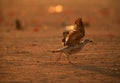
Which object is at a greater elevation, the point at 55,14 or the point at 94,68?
the point at 55,14

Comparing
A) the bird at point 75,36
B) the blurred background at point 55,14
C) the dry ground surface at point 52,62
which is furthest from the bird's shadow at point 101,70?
the blurred background at point 55,14

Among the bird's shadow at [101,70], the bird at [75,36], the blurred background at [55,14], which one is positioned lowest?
the bird's shadow at [101,70]

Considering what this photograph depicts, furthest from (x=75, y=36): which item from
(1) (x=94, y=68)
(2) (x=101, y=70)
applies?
(2) (x=101, y=70)

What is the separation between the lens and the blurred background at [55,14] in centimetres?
2648

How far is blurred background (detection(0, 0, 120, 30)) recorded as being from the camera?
26.5 metres

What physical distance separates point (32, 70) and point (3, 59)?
192cm

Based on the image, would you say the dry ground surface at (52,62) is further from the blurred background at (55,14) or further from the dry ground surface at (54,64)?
the blurred background at (55,14)

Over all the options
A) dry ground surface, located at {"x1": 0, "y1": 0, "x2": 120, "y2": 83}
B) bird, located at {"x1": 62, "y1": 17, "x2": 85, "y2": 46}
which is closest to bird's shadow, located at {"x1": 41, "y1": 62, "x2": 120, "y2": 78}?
dry ground surface, located at {"x1": 0, "y1": 0, "x2": 120, "y2": 83}

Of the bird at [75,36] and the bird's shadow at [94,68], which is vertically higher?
the bird at [75,36]

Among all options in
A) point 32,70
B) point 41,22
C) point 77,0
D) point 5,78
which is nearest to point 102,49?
point 32,70

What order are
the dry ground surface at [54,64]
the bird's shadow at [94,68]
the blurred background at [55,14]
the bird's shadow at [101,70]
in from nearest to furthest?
1. the dry ground surface at [54,64]
2. the bird's shadow at [101,70]
3. the bird's shadow at [94,68]
4. the blurred background at [55,14]

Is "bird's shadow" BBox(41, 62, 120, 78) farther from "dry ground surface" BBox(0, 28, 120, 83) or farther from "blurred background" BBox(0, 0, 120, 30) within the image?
"blurred background" BBox(0, 0, 120, 30)

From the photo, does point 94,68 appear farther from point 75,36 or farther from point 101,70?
point 75,36

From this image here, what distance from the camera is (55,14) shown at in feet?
108
